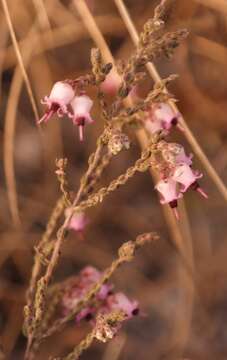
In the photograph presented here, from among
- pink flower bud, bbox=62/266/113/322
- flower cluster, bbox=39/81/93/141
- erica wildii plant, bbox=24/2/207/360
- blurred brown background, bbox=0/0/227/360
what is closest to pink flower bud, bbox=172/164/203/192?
erica wildii plant, bbox=24/2/207/360

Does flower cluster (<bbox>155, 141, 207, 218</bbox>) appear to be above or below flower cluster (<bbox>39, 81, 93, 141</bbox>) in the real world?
below

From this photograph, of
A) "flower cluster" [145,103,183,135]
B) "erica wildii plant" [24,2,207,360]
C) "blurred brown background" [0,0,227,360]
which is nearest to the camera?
"erica wildii plant" [24,2,207,360]

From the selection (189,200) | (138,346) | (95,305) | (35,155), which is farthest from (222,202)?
(95,305)

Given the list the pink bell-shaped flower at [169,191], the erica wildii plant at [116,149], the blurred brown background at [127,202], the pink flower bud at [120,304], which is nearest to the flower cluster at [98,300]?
the pink flower bud at [120,304]

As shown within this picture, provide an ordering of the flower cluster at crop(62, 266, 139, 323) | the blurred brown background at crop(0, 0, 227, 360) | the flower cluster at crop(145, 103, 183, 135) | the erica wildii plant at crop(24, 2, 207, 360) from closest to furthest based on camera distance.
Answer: the erica wildii plant at crop(24, 2, 207, 360) → the flower cluster at crop(145, 103, 183, 135) → the flower cluster at crop(62, 266, 139, 323) → the blurred brown background at crop(0, 0, 227, 360)

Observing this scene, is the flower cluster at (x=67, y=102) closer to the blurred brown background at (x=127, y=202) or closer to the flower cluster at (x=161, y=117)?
the flower cluster at (x=161, y=117)

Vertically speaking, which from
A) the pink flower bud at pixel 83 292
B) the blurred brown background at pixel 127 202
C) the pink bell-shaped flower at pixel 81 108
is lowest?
the pink flower bud at pixel 83 292

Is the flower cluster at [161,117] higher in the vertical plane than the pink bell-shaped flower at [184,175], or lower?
higher

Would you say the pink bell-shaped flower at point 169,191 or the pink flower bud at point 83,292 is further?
the pink flower bud at point 83,292

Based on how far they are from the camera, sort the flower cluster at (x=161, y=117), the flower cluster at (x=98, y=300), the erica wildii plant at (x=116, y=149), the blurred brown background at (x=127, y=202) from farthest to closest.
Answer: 1. the blurred brown background at (x=127, y=202)
2. the flower cluster at (x=98, y=300)
3. the flower cluster at (x=161, y=117)
4. the erica wildii plant at (x=116, y=149)

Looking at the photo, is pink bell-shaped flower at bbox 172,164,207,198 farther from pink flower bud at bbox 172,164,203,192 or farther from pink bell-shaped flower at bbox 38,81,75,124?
pink bell-shaped flower at bbox 38,81,75,124

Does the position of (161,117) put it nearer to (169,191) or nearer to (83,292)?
(169,191)
